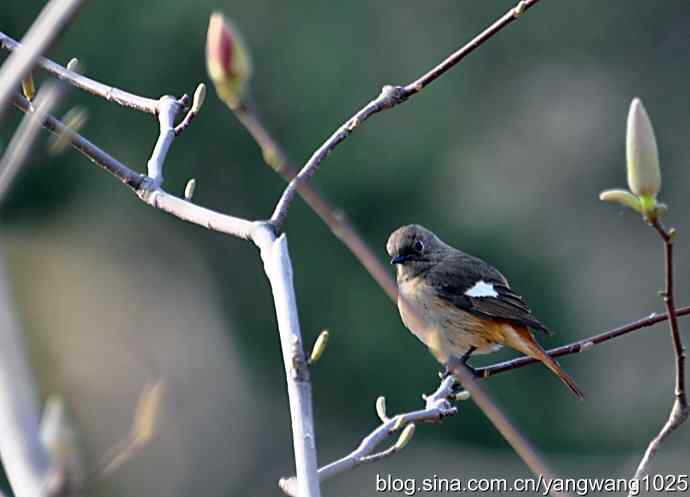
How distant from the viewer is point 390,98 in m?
2.21

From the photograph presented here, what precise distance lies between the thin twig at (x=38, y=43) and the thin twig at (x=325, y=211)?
0.65 feet

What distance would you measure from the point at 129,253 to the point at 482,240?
16.4 ft

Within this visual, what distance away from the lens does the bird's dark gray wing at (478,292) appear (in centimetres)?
457

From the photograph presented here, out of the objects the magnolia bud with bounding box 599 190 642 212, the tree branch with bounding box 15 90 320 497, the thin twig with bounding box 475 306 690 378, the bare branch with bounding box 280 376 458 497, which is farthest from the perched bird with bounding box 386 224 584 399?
the magnolia bud with bounding box 599 190 642 212

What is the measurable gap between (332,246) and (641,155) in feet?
45.5

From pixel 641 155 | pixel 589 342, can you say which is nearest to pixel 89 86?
pixel 589 342

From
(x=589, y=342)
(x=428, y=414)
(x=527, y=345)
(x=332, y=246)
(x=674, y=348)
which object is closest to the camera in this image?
(x=674, y=348)

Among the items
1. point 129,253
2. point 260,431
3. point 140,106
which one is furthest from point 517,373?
point 140,106

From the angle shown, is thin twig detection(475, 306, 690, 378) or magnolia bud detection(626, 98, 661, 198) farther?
thin twig detection(475, 306, 690, 378)

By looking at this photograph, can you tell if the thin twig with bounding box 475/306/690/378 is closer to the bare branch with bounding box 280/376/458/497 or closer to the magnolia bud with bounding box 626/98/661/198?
the bare branch with bounding box 280/376/458/497

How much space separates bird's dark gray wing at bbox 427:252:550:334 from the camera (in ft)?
15.0

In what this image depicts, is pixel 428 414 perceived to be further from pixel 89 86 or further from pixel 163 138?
pixel 89 86

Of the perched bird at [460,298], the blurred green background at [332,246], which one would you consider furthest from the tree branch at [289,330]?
the blurred green background at [332,246]

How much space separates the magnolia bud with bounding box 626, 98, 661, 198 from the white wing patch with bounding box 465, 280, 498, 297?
3.28m
